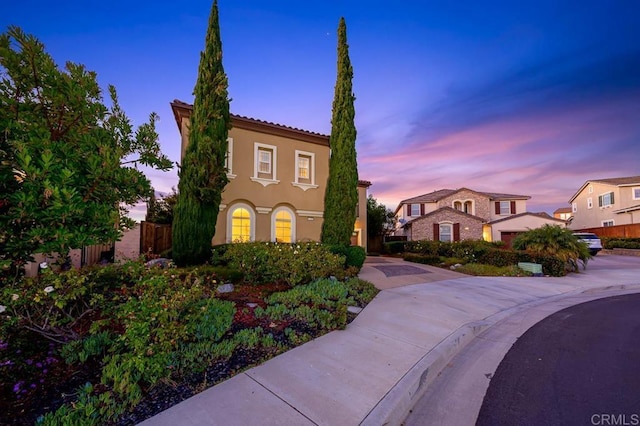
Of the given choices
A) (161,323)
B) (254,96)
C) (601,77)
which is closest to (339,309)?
(161,323)

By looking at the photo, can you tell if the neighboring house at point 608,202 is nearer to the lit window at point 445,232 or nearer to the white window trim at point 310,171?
the lit window at point 445,232

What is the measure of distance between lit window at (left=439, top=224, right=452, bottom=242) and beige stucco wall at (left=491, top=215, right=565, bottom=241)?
6.24 m

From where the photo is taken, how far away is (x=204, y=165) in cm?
919

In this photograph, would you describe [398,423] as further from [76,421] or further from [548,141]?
[548,141]

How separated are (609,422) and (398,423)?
2.09m

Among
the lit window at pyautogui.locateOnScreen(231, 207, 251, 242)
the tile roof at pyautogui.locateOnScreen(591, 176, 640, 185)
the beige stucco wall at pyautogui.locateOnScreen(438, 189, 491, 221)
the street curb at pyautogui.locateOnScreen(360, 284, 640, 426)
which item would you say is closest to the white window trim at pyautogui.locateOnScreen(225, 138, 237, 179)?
the lit window at pyautogui.locateOnScreen(231, 207, 251, 242)

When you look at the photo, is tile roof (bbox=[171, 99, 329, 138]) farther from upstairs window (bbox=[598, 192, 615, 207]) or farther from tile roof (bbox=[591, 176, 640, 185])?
upstairs window (bbox=[598, 192, 615, 207])

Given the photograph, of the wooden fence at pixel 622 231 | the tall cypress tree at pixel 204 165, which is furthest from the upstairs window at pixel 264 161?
the wooden fence at pixel 622 231

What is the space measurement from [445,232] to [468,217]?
8.38ft

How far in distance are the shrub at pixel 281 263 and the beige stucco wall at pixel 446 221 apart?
813 inches

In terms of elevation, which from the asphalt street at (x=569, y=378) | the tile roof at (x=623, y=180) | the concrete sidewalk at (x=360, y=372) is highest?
the tile roof at (x=623, y=180)

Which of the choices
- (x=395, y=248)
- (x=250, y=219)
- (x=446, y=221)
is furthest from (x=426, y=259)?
(x=446, y=221)

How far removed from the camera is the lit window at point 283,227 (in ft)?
41.5

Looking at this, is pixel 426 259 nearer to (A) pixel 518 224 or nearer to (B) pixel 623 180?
(A) pixel 518 224
